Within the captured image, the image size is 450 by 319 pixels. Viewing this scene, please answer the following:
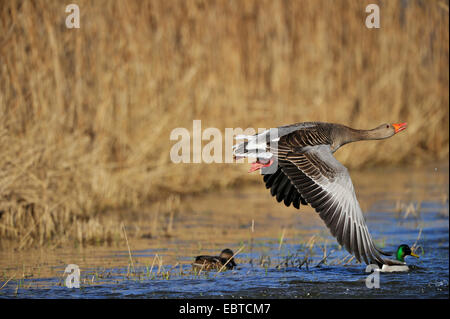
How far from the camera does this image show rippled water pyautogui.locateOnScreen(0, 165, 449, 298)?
6633 millimetres

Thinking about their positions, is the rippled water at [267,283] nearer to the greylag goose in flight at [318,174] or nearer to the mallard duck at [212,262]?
the mallard duck at [212,262]

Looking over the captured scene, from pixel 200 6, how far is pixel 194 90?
4.40 feet

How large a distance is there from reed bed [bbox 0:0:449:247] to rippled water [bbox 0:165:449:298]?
1527 mm

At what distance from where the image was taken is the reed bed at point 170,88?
9336 millimetres

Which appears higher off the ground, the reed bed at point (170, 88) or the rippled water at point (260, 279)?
the reed bed at point (170, 88)

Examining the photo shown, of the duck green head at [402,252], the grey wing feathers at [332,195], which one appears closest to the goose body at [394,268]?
the duck green head at [402,252]

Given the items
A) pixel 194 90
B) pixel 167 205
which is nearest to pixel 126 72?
pixel 194 90

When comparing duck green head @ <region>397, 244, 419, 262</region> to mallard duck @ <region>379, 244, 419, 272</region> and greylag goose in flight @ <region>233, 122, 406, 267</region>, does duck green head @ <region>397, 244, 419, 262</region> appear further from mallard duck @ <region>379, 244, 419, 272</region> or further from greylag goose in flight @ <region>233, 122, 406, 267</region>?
greylag goose in flight @ <region>233, 122, 406, 267</region>

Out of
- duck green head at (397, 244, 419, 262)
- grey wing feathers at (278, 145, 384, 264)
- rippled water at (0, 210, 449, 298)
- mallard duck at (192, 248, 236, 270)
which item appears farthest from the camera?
duck green head at (397, 244, 419, 262)

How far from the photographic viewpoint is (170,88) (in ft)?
38.3

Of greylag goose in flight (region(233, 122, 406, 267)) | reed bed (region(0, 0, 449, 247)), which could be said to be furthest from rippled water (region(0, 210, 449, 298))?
reed bed (region(0, 0, 449, 247))

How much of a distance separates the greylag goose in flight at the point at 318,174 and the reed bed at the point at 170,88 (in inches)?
87.8

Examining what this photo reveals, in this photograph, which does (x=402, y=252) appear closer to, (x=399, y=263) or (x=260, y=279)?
(x=399, y=263)
